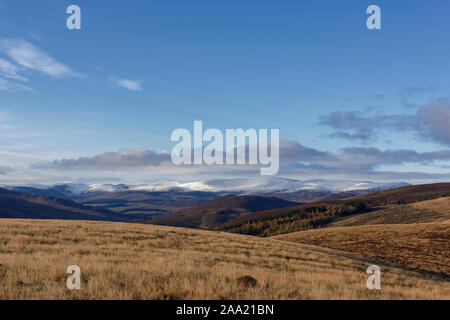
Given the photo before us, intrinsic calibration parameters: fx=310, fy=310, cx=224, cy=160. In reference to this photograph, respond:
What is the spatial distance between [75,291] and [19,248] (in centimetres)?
1075

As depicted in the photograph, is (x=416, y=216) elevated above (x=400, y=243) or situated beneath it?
situated beneath

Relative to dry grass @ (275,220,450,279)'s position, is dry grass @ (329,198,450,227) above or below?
below

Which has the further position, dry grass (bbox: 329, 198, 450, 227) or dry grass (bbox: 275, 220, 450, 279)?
dry grass (bbox: 329, 198, 450, 227)

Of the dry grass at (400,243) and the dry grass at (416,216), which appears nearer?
the dry grass at (400,243)

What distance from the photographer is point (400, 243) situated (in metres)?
40.3

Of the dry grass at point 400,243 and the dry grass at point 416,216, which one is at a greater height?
the dry grass at point 400,243

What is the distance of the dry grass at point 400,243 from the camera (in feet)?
106

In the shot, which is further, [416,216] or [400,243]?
[416,216]

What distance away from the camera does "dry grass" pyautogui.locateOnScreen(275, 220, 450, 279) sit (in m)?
32.3
